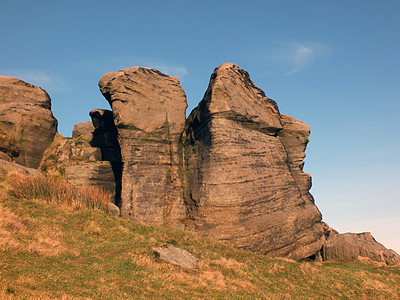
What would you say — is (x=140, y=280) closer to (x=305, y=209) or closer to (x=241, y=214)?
(x=241, y=214)

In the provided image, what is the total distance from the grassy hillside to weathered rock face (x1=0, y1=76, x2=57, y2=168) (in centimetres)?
1237

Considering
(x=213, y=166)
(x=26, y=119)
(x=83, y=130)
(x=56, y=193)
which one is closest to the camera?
(x=56, y=193)

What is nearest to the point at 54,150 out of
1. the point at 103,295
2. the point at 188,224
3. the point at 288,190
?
the point at 188,224

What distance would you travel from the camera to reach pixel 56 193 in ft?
72.1

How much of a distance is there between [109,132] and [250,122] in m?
14.2

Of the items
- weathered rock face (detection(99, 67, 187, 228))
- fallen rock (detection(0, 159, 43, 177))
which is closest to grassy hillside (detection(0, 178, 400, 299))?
fallen rock (detection(0, 159, 43, 177))

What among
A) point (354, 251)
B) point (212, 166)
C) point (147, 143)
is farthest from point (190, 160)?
point (354, 251)

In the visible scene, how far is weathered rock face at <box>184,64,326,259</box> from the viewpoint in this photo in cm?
2670

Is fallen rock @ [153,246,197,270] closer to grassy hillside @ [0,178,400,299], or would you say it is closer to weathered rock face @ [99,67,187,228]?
grassy hillside @ [0,178,400,299]

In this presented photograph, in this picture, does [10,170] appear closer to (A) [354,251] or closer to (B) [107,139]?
(B) [107,139]

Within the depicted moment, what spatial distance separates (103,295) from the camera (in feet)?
35.8

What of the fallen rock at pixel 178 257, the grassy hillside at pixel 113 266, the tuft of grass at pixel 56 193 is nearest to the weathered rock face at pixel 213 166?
the tuft of grass at pixel 56 193

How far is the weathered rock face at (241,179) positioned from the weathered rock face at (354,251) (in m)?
2.10

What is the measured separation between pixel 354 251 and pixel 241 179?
45.9ft
